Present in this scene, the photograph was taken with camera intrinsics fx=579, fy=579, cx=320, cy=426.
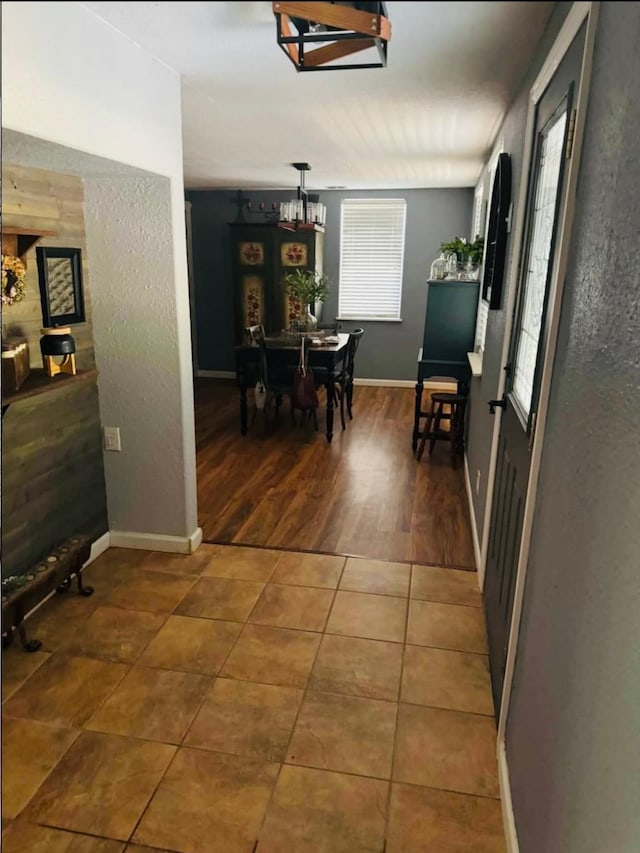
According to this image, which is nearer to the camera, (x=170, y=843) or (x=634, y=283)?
(x=634, y=283)

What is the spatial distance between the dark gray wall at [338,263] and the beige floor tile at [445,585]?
4270 mm

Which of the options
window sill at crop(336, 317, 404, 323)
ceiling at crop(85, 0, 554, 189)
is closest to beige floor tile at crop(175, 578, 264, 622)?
ceiling at crop(85, 0, 554, 189)

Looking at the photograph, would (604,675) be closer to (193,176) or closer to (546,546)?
(546,546)

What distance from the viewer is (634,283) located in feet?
2.64

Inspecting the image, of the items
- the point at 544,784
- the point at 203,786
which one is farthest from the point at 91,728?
the point at 544,784

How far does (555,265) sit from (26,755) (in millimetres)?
1987

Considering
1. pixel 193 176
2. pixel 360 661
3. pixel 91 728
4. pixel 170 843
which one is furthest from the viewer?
pixel 193 176

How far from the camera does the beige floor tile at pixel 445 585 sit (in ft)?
8.43

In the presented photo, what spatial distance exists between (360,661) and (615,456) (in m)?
1.56

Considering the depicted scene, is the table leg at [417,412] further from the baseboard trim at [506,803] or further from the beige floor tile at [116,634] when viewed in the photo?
the baseboard trim at [506,803]

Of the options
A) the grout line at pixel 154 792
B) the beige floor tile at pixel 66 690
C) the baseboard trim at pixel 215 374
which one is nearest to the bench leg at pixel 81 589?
the beige floor tile at pixel 66 690

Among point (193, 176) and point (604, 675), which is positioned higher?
point (193, 176)

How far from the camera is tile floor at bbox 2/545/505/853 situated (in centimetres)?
153

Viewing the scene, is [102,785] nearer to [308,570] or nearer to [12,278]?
[308,570]
